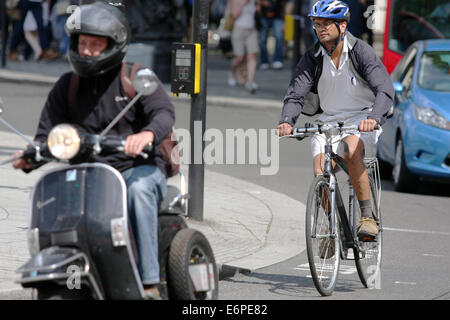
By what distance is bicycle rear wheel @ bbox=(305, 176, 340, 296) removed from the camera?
6406 mm

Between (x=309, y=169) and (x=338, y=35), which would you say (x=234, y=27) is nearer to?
(x=309, y=169)

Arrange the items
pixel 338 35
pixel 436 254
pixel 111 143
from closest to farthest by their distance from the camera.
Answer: pixel 111 143, pixel 338 35, pixel 436 254

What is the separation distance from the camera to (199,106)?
339 inches

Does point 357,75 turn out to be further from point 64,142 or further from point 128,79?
point 64,142

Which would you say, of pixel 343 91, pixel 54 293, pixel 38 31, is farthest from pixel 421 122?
pixel 38 31

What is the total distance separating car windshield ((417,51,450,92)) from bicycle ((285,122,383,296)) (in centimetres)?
452

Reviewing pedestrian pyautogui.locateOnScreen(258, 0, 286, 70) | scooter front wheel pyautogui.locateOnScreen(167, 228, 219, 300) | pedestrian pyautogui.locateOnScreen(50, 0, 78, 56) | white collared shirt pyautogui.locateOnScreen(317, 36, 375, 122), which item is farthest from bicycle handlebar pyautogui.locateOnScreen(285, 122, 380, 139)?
pedestrian pyautogui.locateOnScreen(50, 0, 78, 56)

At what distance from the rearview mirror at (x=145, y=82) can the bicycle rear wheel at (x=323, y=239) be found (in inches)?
71.1

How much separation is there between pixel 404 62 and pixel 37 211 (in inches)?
313

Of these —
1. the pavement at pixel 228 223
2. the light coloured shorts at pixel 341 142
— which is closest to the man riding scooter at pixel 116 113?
the pavement at pixel 228 223

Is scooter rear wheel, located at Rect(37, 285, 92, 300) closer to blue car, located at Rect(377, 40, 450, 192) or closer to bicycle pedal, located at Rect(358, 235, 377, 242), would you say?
bicycle pedal, located at Rect(358, 235, 377, 242)

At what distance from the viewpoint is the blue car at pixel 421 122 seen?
1071 cm

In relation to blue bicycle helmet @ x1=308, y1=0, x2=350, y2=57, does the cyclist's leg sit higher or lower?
Answer: lower

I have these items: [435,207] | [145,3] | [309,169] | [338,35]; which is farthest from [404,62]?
[145,3]
